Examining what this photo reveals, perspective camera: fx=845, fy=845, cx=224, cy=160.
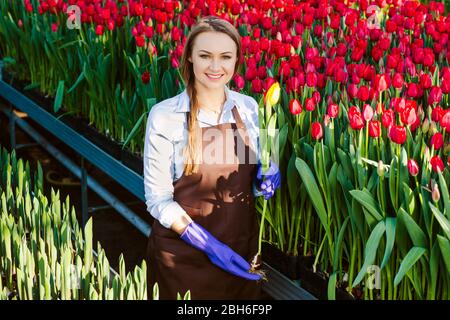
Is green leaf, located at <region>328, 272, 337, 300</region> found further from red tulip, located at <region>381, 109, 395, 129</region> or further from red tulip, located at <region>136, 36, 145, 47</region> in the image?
red tulip, located at <region>136, 36, 145, 47</region>

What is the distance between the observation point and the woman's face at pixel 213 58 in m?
2.35

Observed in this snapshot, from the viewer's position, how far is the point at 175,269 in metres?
2.63

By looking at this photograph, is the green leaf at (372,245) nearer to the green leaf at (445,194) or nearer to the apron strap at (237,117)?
the green leaf at (445,194)

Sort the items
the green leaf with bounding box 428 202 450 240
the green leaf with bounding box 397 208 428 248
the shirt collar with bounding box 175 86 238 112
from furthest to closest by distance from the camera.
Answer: the shirt collar with bounding box 175 86 238 112
the green leaf with bounding box 397 208 428 248
the green leaf with bounding box 428 202 450 240

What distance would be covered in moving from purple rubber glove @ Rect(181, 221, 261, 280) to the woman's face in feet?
1.42

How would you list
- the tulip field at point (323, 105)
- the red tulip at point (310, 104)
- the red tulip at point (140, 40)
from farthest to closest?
the red tulip at point (140, 40)
the red tulip at point (310, 104)
the tulip field at point (323, 105)

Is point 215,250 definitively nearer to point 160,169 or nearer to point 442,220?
point 160,169

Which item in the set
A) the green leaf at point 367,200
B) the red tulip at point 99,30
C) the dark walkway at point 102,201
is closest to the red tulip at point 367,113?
the green leaf at point 367,200

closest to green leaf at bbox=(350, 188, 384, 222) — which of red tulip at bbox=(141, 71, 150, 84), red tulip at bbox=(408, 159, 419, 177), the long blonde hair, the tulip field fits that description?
the tulip field

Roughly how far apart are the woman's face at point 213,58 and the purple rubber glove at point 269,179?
30cm

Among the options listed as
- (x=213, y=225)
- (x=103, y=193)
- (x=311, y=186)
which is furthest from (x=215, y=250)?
(x=103, y=193)

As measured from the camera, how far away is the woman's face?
2352mm

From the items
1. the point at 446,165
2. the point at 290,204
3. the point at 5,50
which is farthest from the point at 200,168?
the point at 5,50

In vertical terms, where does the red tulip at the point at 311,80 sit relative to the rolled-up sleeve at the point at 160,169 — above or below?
above
